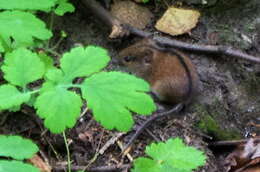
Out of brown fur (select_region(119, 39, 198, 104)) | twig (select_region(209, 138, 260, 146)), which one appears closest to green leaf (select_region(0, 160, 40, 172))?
twig (select_region(209, 138, 260, 146))

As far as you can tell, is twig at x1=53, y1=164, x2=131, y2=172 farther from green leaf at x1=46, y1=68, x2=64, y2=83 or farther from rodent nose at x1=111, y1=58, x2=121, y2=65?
rodent nose at x1=111, y1=58, x2=121, y2=65

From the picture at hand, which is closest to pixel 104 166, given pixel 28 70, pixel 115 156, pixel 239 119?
pixel 115 156

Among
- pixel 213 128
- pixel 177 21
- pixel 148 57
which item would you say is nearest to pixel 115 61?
pixel 148 57

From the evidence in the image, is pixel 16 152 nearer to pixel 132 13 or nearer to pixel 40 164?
pixel 40 164

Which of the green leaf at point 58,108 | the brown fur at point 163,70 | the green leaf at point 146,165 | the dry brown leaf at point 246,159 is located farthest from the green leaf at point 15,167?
the brown fur at point 163,70

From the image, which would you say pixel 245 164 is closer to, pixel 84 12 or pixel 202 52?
A: pixel 202 52

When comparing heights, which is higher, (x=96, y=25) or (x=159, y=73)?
(x=96, y=25)
